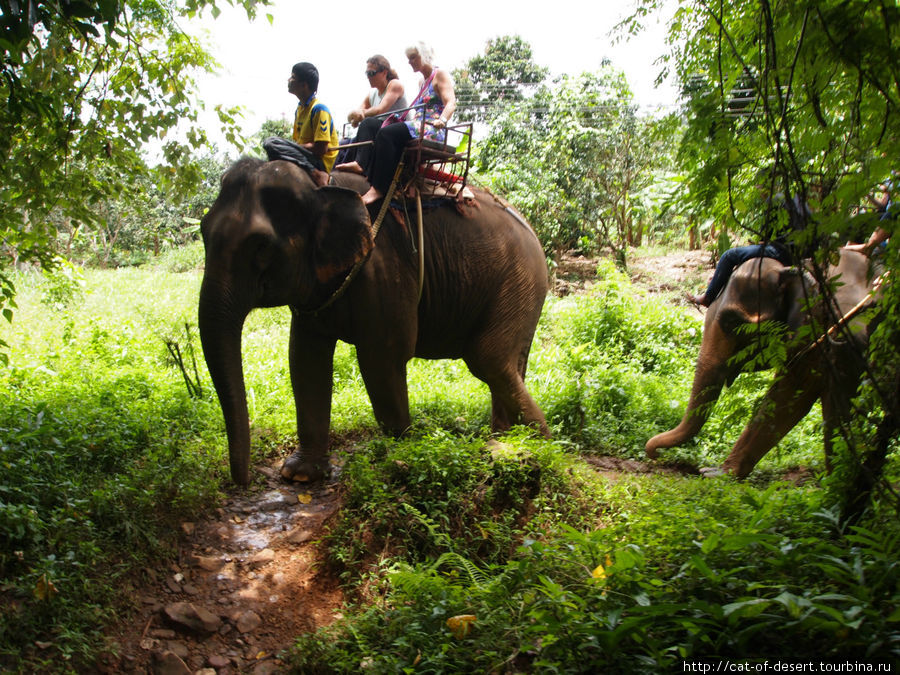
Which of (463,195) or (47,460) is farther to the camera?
(463,195)

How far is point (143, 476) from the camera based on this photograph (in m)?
4.19

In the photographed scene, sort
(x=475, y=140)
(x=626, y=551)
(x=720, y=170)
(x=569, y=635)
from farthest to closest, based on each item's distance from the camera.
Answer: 1. (x=475, y=140)
2. (x=720, y=170)
3. (x=626, y=551)
4. (x=569, y=635)

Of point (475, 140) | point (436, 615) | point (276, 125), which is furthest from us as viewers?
point (276, 125)

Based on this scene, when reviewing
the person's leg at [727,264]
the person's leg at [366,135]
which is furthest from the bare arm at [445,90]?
the person's leg at [727,264]

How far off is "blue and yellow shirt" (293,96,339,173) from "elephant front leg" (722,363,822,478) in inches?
142

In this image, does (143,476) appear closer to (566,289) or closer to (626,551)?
(626,551)

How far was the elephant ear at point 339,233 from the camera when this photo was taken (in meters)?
4.44

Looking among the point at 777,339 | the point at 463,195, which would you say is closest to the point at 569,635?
the point at 777,339

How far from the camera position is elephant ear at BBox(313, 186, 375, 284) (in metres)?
4.44

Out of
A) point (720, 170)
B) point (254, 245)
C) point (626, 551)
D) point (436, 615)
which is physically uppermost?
point (720, 170)

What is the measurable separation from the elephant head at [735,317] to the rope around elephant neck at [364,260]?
265cm

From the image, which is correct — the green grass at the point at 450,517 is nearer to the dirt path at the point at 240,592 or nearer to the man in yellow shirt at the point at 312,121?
the dirt path at the point at 240,592

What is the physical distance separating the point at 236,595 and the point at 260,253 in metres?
2.00

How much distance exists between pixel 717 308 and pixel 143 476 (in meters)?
4.33
